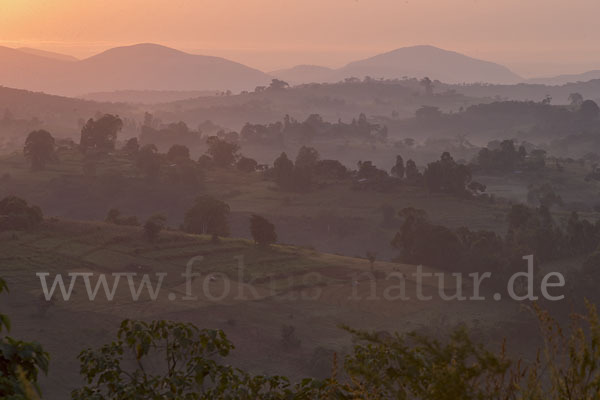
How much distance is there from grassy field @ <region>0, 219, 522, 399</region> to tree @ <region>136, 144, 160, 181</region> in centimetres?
3049

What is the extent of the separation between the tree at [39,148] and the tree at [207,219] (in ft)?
116

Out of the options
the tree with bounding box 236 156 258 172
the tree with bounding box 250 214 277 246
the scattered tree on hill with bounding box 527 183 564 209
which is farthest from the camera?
the tree with bounding box 236 156 258 172

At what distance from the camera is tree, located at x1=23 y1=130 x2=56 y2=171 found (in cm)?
8538

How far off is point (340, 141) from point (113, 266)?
12226 cm

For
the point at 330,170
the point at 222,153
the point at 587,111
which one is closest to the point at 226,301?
the point at 330,170

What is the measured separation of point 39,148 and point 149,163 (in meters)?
15.0

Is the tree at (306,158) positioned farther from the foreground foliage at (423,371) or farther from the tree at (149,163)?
the foreground foliage at (423,371)

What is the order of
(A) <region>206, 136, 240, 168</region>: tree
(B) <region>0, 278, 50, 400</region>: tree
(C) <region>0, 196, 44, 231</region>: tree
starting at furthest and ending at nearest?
(A) <region>206, 136, 240, 168</region>: tree < (C) <region>0, 196, 44, 231</region>: tree < (B) <region>0, 278, 50, 400</region>: tree

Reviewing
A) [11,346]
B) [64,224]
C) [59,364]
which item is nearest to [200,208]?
[64,224]

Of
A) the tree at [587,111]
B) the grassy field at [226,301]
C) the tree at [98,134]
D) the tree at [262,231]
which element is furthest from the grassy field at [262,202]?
the tree at [587,111]

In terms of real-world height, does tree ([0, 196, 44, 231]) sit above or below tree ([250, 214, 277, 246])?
above

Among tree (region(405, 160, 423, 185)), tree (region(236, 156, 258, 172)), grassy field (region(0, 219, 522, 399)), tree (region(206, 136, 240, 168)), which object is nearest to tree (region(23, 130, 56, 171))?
tree (region(206, 136, 240, 168))

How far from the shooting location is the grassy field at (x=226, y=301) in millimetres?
34906

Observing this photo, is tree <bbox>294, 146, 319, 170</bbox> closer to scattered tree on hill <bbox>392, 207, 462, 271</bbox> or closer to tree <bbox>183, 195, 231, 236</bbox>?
tree <bbox>183, 195, 231, 236</bbox>
